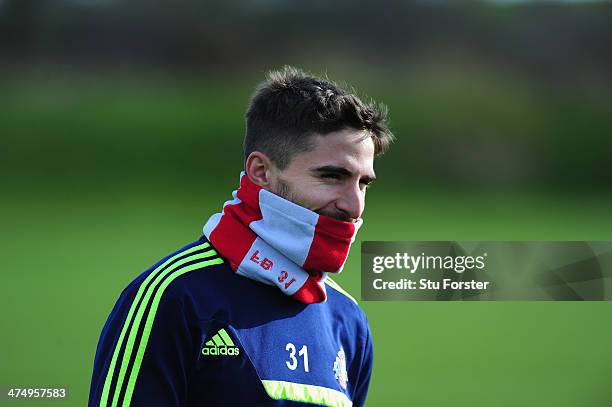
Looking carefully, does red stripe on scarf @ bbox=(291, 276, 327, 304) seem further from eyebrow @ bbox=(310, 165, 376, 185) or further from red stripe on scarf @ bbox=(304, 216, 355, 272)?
eyebrow @ bbox=(310, 165, 376, 185)

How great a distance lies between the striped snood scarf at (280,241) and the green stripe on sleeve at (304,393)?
0.54 feet

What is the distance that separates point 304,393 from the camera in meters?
1.58

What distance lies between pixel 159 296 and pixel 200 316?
3.2 inches

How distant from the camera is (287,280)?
1615mm

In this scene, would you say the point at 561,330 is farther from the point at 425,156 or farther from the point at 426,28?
the point at 426,28

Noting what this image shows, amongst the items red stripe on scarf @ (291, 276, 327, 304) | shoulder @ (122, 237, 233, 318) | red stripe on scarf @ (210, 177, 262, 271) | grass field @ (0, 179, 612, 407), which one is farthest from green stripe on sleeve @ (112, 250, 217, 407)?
grass field @ (0, 179, 612, 407)

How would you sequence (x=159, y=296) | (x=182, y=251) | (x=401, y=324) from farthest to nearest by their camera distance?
1. (x=401, y=324)
2. (x=182, y=251)
3. (x=159, y=296)

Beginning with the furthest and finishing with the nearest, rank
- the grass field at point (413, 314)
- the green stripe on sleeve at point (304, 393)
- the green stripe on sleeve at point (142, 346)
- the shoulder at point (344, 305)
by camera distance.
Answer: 1. the grass field at point (413, 314)
2. the shoulder at point (344, 305)
3. the green stripe on sleeve at point (304, 393)
4. the green stripe on sleeve at point (142, 346)

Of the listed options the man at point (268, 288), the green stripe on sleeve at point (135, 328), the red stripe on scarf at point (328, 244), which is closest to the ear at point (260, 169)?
the man at point (268, 288)

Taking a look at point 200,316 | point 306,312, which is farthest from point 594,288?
point 200,316

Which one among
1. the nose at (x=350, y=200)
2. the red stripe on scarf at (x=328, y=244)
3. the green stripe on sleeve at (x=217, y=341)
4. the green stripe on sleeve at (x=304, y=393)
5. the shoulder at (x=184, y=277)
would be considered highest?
the nose at (x=350, y=200)

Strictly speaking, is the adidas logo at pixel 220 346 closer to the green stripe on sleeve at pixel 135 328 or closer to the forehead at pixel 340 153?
the green stripe on sleeve at pixel 135 328

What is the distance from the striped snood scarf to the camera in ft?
5.26

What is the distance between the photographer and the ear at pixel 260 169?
1668 mm
